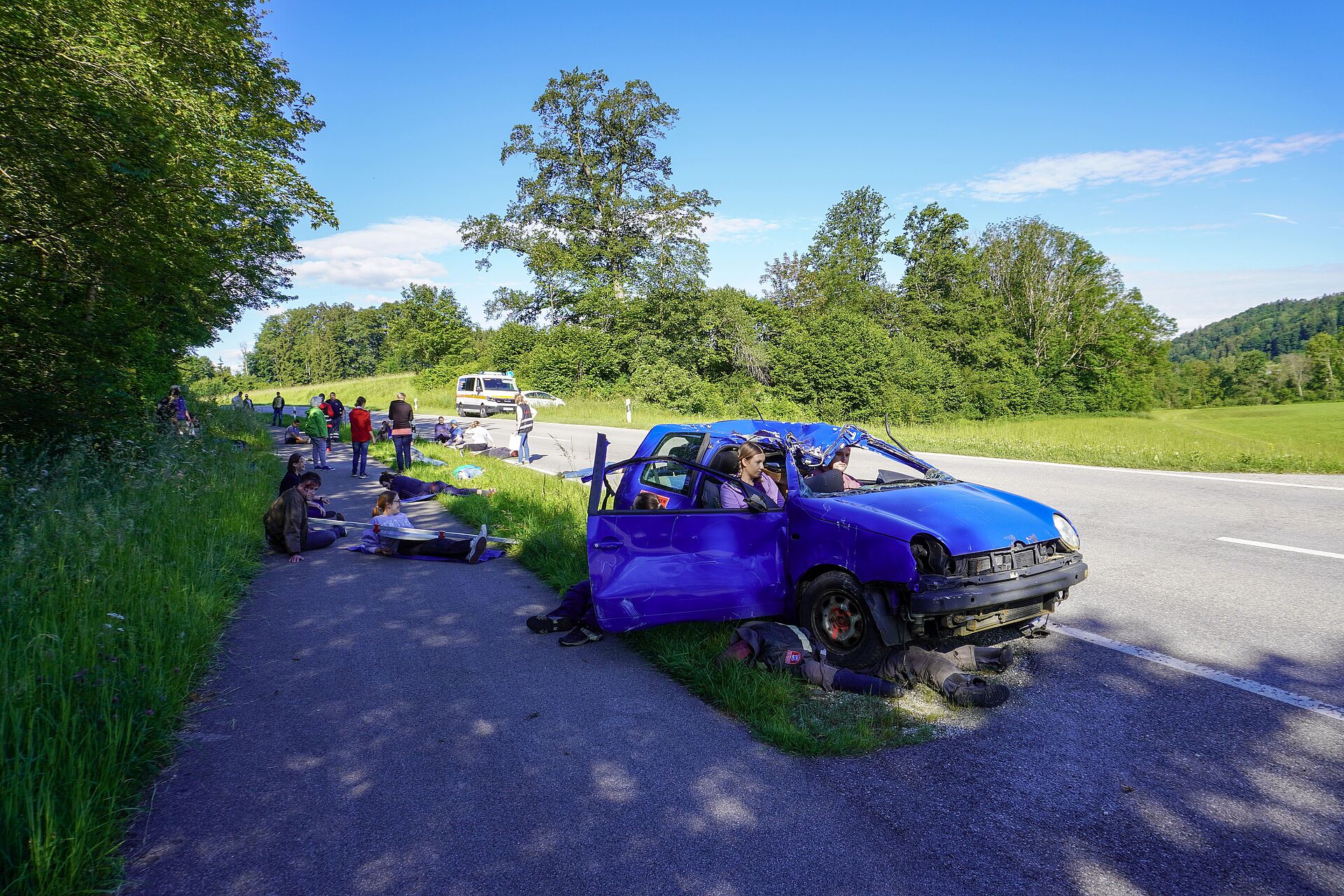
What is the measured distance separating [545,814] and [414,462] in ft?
46.3

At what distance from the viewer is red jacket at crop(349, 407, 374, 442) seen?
14.5 metres

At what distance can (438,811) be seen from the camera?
3.12 meters

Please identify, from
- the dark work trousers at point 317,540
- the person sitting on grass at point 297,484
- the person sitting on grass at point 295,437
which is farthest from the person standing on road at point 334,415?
the dark work trousers at point 317,540

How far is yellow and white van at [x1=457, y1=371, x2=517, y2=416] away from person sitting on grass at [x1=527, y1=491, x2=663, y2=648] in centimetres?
2915

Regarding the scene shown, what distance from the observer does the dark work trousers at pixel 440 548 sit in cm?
823

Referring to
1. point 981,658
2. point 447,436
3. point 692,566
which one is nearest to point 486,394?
point 447,436

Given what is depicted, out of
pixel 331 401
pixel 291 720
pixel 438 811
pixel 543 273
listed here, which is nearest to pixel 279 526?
pixel 291 720

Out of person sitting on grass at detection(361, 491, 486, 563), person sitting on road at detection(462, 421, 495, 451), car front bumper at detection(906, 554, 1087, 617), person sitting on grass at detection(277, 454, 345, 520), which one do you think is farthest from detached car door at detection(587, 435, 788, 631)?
person sitting on road at detection(462, 421, 495, 451)

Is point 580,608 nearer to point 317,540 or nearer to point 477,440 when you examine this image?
point 317,540

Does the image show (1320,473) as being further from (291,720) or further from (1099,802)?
(291,720)

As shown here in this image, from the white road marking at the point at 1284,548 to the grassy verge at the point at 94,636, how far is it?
368 inches

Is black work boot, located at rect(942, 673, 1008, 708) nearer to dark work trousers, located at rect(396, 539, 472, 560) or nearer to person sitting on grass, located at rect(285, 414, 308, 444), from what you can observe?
dark work trousers, located at rect(396, 539, 472, 560)

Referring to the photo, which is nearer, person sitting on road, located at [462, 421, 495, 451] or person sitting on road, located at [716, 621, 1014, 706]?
person sitting on road, located at [716, 621, 1014, 706]

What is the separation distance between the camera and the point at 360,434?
48.2ft
